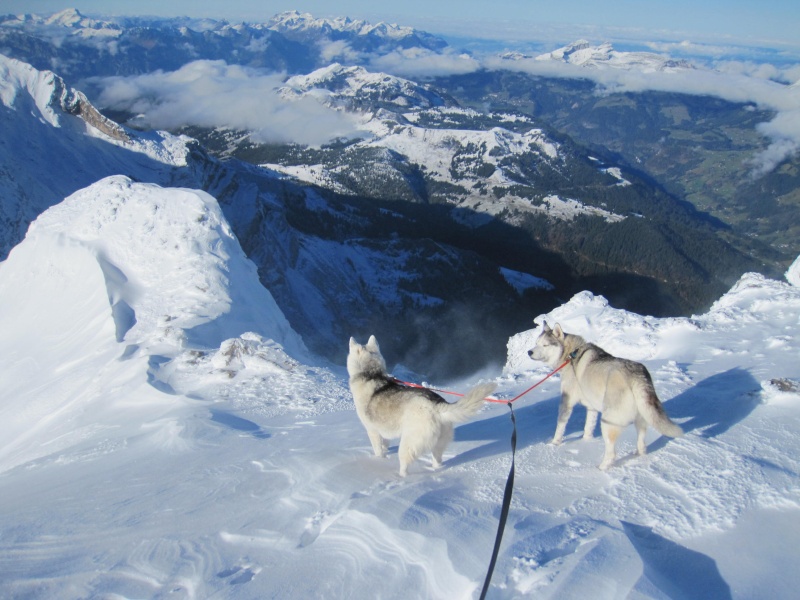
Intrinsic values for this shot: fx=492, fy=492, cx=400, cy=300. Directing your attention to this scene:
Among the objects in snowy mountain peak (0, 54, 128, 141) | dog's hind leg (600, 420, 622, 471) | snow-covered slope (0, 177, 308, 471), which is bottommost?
snow-covered slope (0, 177, 308, 471)

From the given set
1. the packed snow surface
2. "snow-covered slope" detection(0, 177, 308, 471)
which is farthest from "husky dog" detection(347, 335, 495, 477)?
"snow-covered slope" detection(0, 177, 308, 471)

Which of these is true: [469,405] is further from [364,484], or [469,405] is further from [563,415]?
[563,415]

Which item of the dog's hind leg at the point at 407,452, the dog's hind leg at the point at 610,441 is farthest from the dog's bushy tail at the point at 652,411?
the dog's hind leg at the point at 407,452

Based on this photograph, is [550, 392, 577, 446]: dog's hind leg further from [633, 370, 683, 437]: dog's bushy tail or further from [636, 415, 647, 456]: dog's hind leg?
[633, 370, 683, 437]: dog's bushy tail

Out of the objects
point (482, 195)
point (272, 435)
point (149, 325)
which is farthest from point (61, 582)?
point (482, 195)

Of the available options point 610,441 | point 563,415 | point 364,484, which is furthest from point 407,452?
point 610,441

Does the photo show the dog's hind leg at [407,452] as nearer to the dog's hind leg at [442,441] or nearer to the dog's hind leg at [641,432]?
the dog's hind leg at [442,441]

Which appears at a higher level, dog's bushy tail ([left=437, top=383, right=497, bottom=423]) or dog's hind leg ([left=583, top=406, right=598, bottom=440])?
dog's bushy tail ([left=437, top=383, right=497, bottom=423])
